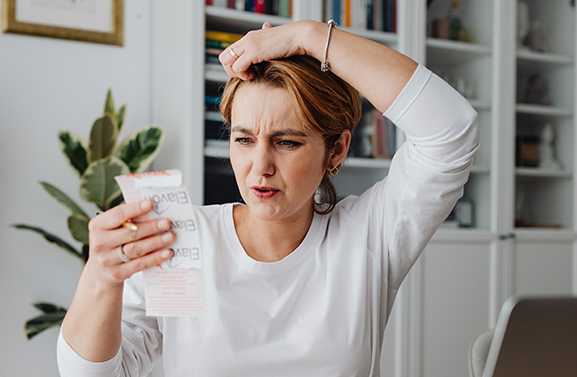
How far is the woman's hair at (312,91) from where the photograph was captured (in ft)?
3.27

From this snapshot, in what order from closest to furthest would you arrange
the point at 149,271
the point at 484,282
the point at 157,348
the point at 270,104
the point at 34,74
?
1. the point at 149,271
2. the point at 270,104
3. the point at 157,348
4. the point at 34,74
5. the point at 484,282

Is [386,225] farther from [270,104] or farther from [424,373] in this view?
[424,373]

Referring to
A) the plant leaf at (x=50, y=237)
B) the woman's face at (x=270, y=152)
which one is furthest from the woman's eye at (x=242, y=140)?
the plant leaf at (x=50, y=237)

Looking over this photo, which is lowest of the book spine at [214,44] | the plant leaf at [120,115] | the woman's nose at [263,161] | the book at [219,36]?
the woman's nose at [263,161]

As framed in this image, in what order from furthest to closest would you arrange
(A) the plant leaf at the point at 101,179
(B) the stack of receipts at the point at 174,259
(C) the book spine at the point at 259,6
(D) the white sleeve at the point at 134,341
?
(C) the book spine at the point at 259,6 → (A) the plant leaf at the point at 101,179 → (D) the white sleeve at the point at 134,341 → (B) the stack of receipts at the point at 174,259

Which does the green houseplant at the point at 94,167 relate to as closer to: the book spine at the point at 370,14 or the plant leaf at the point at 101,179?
the plant leaf at the point at 101,179

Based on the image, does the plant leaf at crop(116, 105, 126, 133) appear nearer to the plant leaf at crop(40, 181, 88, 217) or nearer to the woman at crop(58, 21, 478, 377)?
the plant leaf at crop(40, 181, 88, 217)

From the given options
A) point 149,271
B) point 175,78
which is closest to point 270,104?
point 149,271

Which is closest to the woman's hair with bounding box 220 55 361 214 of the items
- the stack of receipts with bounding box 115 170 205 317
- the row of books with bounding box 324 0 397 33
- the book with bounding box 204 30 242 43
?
the stack of receipts with bounding box 115 170 205 317

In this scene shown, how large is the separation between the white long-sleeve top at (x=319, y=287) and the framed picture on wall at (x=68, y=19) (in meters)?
1.58

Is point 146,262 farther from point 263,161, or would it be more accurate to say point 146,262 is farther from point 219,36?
point 219,36

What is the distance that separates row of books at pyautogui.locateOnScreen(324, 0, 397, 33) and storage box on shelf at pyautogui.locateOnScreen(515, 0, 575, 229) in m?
0.80

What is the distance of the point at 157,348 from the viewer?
1103 millimetres

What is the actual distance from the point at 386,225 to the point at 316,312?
0.82ft
